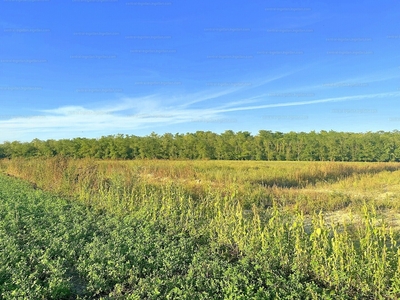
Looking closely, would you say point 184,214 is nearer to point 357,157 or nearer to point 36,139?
point 357,157

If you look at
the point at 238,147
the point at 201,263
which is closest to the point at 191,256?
the point at 201,263

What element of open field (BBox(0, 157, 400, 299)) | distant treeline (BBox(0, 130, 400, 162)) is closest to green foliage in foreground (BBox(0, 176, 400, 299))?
open field (BBox(0, 157, 400, 299))

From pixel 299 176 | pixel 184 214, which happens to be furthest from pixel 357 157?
→ pixel 184 214

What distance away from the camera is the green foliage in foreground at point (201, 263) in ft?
9.87

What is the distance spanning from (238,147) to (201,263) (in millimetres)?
36036

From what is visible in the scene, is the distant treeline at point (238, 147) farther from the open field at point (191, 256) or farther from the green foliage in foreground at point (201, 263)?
the green foliage in foreground at point (201, 263)

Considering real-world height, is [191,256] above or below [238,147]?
below

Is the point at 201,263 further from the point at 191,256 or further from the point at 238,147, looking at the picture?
the point at 238,147

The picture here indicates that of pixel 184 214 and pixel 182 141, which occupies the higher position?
pixel 182 141

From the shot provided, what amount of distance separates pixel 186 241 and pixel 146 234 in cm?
74

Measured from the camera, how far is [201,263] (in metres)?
3.55

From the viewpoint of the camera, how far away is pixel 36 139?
43.1 meters

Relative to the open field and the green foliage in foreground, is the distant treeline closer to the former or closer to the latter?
the open field

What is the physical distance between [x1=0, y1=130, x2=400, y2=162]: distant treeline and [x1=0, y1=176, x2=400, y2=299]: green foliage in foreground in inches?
1191
